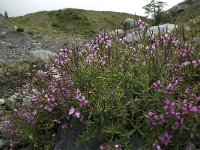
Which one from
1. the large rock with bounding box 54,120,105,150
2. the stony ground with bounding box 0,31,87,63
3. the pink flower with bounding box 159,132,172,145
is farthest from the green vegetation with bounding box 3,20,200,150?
the stony ground with bounding box 0,31,87,63

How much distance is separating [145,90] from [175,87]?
1.20ft

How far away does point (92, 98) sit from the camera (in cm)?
572

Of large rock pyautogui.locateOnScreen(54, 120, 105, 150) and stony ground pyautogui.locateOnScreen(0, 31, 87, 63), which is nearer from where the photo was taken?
large rock pyautogui.locateOnScreen(54, 120, 105, 150)

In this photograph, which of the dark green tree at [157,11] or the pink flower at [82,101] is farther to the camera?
the dark green tree at [157,11]

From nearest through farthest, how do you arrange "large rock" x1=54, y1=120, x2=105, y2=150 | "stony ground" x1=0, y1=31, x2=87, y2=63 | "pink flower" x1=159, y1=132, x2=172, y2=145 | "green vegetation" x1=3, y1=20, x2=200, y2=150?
"pink flower" x1=159, y1=132, x2=172, y2=145
"green vegetation" x1=3, y1=20, x2=200, y2=150
"large rock" x1=54, y1=120, x2=105, y2=150
"stony ground" x1=0, y1=31, x2=87, y2=63

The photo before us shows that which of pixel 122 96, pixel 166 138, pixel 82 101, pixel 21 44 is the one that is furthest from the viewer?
pixel 21 44

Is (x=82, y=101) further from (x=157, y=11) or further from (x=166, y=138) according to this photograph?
(x=157, y=11)

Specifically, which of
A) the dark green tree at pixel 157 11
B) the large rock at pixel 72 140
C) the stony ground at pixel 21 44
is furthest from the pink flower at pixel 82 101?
the dark green tree at pixel 157 11

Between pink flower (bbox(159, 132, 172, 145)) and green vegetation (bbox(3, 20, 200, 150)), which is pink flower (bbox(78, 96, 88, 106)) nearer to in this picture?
green vegetation (bbox(3, 20, 200, 150))

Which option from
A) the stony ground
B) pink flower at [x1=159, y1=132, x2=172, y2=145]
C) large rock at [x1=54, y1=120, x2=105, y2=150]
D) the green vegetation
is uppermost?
the green vegetation

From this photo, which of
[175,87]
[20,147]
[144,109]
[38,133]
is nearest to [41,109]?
[38,133]

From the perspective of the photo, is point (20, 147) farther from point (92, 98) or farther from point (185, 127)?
point (185, 127)

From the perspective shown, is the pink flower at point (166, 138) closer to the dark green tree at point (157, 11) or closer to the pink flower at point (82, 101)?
the pink flower at point (82, 101)

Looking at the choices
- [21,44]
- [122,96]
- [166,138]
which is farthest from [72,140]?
[21,44]
